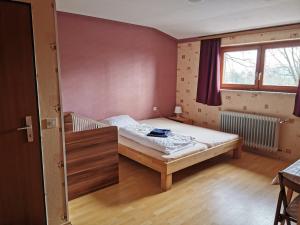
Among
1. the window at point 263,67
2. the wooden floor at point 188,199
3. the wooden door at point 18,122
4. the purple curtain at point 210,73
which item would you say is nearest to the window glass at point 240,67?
the window at point 263,67

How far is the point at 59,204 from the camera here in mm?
2072

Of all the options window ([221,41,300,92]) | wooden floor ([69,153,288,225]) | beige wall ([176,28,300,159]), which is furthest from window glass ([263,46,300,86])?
wooden floor ([69,153,288,225])

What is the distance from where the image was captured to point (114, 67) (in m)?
4.25

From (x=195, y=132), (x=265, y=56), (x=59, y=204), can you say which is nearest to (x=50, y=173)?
(x=59, y=204)

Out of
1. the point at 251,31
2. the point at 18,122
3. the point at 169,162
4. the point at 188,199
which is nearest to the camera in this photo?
the point at 18,122

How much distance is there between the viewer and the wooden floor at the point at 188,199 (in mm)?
2283

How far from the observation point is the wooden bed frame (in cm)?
278

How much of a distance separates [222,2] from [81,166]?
8.67 feet

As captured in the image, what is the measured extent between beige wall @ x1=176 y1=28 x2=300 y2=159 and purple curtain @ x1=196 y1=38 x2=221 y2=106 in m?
0.15

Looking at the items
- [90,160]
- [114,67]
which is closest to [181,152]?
[90,160]

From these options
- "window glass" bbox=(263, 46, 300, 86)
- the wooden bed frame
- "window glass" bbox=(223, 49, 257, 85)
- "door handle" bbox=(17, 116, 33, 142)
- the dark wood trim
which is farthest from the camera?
"window glass" bbox=(223, 49, 257, 85)

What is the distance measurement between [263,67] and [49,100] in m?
3.58

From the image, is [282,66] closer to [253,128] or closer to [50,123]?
[253,128]

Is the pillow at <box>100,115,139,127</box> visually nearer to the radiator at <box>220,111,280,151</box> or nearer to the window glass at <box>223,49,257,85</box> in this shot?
the radiator at <box>220,111,280,151</box>
